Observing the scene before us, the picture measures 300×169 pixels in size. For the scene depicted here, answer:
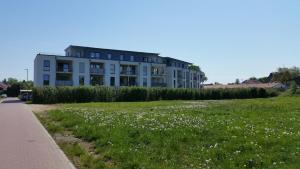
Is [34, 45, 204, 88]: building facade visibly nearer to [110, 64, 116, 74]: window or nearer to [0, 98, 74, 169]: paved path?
[110, 64, 116, 74]: window

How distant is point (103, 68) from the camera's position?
8006 cm

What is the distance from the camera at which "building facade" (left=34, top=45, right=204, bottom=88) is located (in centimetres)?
7194

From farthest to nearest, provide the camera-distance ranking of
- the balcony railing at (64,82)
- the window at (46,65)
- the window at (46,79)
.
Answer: the balcony railing at (64,82) < the window at (46,79) < the window at (46,65)

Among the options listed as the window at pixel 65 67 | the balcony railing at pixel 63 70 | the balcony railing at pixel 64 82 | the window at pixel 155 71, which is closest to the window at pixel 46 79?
the balcony railing at pixel 64 82

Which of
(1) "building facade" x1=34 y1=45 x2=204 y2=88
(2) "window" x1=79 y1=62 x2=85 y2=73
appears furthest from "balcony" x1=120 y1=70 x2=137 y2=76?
(2) "window" x1=79 y1=62 x2=85 y2=73

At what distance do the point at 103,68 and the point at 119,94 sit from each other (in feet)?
80.1

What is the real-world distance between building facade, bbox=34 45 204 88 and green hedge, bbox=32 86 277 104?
19.8 meters

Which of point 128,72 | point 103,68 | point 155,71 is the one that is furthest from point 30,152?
point 155,71

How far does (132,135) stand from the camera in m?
12.0

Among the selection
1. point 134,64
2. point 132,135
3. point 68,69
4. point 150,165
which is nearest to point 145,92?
point 68,69

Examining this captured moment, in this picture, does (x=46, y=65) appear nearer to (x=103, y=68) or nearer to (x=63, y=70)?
(x=63, y=70)

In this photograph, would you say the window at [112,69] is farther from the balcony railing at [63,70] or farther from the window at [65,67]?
the window at [65,67]

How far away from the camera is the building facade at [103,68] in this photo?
7194 cm

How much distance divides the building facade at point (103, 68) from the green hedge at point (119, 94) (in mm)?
19806
